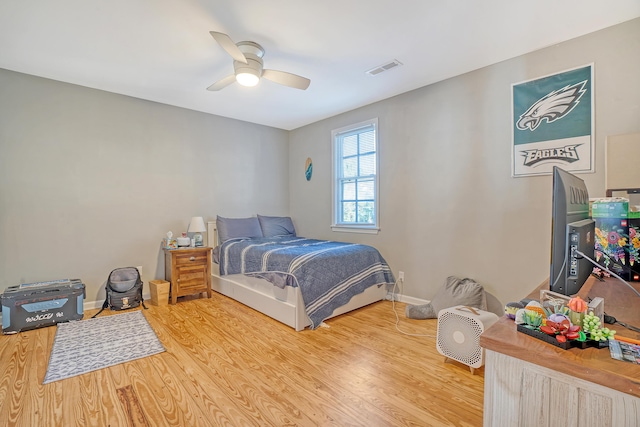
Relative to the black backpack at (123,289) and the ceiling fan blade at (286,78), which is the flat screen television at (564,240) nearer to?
the ceiling fan blade at (286,78)

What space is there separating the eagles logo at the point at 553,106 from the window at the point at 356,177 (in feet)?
5.37

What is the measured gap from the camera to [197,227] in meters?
3.91

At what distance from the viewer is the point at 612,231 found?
64.9 inches

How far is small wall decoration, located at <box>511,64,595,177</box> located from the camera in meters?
2.37

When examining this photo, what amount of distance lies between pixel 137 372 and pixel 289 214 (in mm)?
3459

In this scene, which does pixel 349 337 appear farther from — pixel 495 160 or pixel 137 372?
pixel 495 160

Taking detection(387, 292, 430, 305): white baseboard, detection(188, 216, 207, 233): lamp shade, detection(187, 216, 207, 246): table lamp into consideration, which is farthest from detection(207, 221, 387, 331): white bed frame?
detection(188, 216, 207, 233): lamp shade

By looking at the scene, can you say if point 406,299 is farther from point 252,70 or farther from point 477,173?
point 252,70

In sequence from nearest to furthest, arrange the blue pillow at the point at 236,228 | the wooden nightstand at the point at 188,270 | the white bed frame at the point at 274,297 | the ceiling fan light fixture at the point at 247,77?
the ceiling fan light fixture at the point at 247,77
the white bed frame at the point at 274,297
the wooden nightstand at the point at 188,270
the blue pillow at the point at 236,228

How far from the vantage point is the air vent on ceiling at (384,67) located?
2816mm

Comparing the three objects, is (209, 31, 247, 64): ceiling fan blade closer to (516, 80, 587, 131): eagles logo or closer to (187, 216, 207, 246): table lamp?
(187, 216, 207, 246): table lamp

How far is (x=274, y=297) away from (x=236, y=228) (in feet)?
5.04

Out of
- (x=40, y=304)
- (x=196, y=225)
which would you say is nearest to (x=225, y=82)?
(x=196, y=225)

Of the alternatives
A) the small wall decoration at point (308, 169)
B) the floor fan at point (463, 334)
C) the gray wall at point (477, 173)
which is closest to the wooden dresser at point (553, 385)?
the floor fan at point (463, 334)
